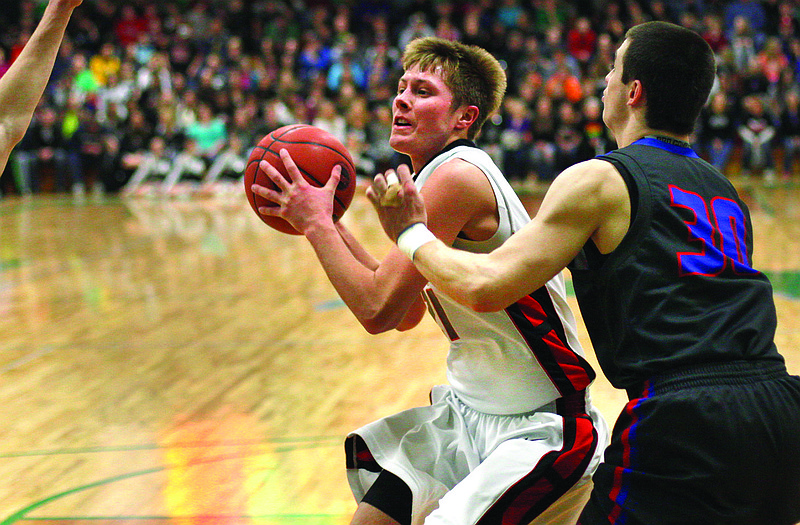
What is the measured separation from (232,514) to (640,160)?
7.31ft

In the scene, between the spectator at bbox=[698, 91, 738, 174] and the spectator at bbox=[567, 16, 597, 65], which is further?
the spectator at bbox=[567, 16, 597, 65]

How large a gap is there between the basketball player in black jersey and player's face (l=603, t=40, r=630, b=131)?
59mm

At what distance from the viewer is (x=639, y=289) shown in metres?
1.91

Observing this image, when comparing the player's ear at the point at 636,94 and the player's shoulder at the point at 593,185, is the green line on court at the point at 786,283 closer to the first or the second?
the player's ear at the point at 636,94

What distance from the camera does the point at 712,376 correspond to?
1880 millimetres

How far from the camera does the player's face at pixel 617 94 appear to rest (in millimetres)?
2094

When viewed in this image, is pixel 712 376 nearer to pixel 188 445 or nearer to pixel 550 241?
pixel 550 241

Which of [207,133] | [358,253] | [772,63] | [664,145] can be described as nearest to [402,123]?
[358,253]

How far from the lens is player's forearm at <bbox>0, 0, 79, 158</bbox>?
7.83ft

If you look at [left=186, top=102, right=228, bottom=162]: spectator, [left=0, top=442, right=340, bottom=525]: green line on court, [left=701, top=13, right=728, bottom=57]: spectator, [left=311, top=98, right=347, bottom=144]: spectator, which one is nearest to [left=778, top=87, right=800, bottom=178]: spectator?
[left=701, top=13, right=728, bottom=57]: spectator

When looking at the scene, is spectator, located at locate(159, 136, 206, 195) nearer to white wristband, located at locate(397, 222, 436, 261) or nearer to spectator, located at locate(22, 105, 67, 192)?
spectator, located at locate(22, 105, 67, 192)

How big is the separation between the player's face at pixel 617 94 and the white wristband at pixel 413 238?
52cm

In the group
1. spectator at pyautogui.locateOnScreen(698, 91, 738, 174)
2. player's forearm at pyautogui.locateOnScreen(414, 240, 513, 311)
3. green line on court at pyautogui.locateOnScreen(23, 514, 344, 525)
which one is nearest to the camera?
player's forearm at pyautogui.locateOnScreen(414, 240, 513, 311)

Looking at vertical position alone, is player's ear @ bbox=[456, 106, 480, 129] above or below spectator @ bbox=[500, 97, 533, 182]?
above
